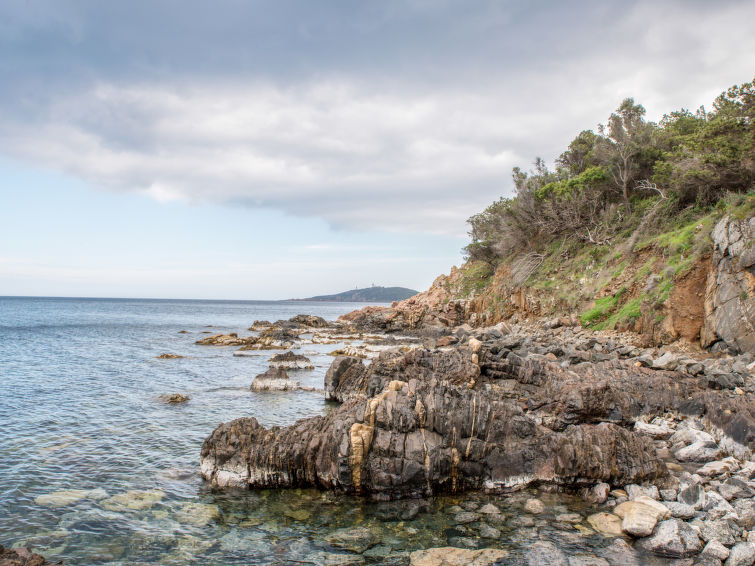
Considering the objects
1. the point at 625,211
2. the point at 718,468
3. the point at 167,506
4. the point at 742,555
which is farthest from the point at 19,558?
the point at 625,211

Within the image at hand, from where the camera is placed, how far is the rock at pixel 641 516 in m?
7.59

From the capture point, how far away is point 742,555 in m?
6.59

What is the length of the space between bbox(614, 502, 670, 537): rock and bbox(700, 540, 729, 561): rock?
2.54 ft

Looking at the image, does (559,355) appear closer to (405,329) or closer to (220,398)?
(220,398)

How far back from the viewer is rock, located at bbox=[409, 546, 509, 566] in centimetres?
700

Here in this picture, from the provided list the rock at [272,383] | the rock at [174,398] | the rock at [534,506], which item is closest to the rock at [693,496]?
Result: the rock at [534,506]

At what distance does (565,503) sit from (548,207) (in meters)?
37.3

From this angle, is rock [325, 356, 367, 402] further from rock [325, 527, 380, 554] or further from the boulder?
the boulder

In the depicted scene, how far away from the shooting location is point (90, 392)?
20.3 metres

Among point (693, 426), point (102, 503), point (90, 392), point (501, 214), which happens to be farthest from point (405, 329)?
point (102, 503)

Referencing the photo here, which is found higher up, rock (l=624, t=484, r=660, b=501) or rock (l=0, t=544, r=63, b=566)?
rock (l=0, t=544, r=63, b=566)

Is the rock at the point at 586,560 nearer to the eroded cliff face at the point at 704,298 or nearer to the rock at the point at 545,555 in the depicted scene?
the rock at the point at 545,555

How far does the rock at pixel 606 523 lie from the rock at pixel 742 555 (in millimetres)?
1546

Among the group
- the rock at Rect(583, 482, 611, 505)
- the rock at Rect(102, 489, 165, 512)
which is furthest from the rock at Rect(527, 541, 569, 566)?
the rock at Rect(102, 489, 165, 512)
